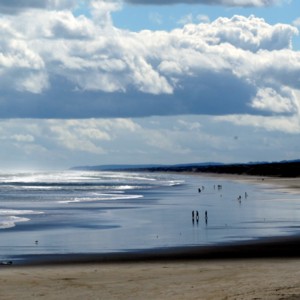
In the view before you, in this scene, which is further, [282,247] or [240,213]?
[240,213]

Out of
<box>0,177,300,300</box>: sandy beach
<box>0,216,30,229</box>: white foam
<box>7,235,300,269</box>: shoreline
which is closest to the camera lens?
<box>0,177,300,300</box>: sandy beach

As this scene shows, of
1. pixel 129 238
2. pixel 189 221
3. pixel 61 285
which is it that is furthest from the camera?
pixel 189 221

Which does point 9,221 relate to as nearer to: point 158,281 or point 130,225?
point 130,225

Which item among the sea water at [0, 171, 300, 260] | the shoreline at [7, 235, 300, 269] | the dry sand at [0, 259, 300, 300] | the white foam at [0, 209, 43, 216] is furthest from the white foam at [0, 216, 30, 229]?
the dry sand at [0, 259, 300, 300]

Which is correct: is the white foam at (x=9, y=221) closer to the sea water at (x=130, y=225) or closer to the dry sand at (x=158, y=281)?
the sea water at (x=130, y=225)

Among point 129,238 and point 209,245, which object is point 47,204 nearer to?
point 129,238

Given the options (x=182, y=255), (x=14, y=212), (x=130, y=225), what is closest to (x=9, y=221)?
(x=130, y=225)

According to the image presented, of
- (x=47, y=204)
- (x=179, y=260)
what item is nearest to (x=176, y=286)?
(x=179, y=260)

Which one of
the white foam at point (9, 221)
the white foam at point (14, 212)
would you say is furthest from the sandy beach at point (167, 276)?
the white foam at point (14, 212)

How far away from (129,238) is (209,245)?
6.03 meters

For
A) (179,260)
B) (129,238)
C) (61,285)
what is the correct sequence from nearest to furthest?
(61,285)
(179,260)
(129,238)

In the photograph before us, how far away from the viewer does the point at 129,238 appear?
4403cm

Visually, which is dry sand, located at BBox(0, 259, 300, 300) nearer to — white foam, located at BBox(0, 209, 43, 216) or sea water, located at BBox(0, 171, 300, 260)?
sea water, located at BBox(0, 171, 300, 260)

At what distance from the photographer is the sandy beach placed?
76.6 feet
